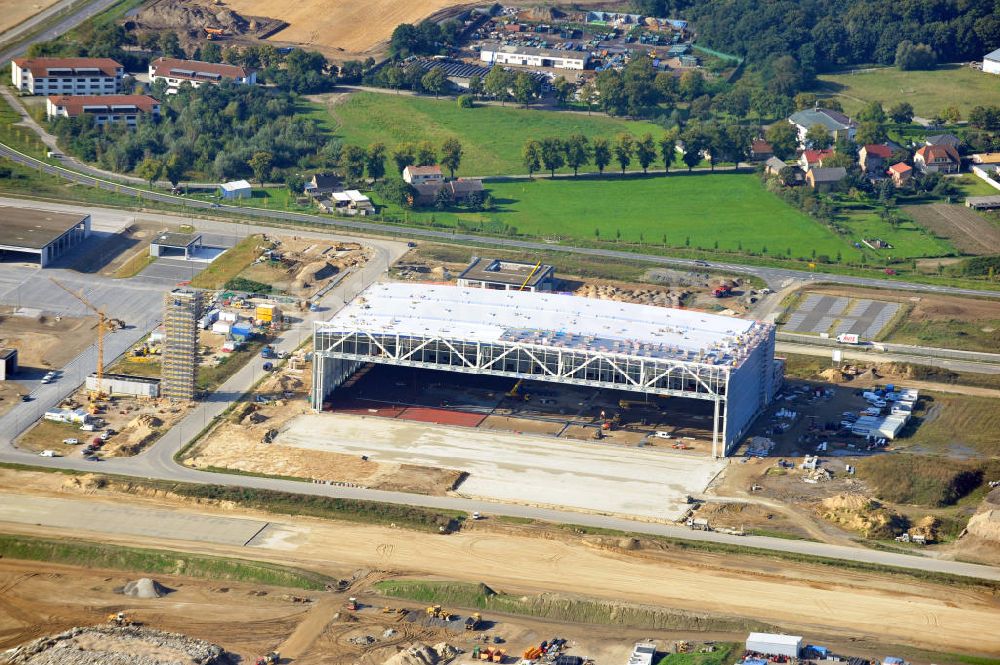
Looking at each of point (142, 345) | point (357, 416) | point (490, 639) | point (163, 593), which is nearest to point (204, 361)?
point (142, 345)

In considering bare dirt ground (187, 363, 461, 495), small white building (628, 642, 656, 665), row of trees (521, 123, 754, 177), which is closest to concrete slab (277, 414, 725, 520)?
bare dirt ground (187, 363, 461, 495)

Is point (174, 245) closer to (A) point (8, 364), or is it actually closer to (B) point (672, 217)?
(A) point (8, 364)

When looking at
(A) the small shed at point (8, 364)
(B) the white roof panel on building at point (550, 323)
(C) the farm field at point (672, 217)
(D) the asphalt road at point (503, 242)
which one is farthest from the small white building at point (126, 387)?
(C) the farm field at point (672, 217)

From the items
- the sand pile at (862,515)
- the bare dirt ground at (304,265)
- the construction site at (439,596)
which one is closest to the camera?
the construction site at (439,596)

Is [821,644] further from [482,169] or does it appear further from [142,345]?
[482,169]

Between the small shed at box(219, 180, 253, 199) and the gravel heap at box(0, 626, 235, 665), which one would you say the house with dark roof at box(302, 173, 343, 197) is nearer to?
the small shed at box(219, 180, 253, 199)

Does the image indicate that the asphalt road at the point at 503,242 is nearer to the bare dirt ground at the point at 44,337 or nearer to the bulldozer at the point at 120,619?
the bare dirt ground at the point at 44,337

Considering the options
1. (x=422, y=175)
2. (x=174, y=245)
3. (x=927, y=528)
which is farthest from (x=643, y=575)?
(x=422, y=175)

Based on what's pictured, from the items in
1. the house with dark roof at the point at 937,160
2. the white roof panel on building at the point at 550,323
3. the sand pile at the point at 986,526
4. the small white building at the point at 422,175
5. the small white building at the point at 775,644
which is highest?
the white roof panel on building at the point at 550,323

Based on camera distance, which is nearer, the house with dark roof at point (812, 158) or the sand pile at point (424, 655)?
the sand pile at point (424, 655)
